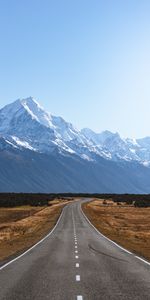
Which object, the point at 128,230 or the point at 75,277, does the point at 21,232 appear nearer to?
the point at 128,230

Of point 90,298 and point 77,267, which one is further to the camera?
point 77,267

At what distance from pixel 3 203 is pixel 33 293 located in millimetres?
142281

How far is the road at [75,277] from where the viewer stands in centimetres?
1675

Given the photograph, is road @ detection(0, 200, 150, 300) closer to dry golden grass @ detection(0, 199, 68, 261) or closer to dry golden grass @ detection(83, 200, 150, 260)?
dry golden grass @ detection(0, 199, 68, 261)

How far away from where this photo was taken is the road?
16750mm

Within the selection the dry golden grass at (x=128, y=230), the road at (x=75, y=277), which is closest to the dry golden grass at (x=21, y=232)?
the road at (x=75, y=277)

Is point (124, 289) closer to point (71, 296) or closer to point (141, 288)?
point (141, 288)

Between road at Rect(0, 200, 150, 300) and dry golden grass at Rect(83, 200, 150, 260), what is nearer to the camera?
road at Rect(0, 200, 150, 300)

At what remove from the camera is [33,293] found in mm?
16984

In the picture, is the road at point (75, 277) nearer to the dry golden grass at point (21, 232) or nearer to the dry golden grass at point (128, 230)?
the dry golden grass at point (21, 232)

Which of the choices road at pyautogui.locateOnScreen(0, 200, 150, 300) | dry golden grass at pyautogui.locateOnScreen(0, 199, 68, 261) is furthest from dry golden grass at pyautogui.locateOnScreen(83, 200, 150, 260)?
dry golden grass at pyautogui.locateOnScreen(0, 199, 68, 261)

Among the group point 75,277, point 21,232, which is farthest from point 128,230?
point 75,277

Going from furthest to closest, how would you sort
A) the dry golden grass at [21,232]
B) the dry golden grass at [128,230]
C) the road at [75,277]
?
the dry golden grass at [128,230] → the dry golden grass at [21,232] → the road at [75,277]

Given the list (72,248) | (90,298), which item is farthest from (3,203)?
(90,298)
